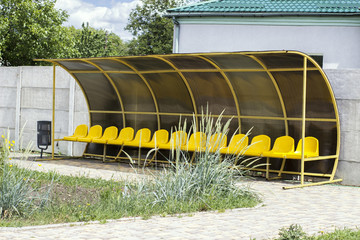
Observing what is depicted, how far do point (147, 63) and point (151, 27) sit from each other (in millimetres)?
40567

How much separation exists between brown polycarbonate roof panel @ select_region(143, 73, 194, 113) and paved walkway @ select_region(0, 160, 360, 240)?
5.47 m

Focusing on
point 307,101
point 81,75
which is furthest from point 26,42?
point 307,101

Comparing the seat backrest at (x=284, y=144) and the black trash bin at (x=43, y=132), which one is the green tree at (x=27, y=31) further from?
the seat backrest at (x=284, y=144)

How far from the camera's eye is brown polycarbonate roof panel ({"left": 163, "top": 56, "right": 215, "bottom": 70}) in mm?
13305

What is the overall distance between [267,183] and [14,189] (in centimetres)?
595

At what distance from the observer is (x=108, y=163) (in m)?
15.4

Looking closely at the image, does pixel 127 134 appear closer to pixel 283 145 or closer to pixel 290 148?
pixel 283 145

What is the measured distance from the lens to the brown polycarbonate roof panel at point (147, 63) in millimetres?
13915

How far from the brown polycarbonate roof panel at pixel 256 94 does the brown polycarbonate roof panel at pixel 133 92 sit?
9.05 ft

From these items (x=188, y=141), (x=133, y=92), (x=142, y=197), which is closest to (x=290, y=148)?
(x=188, y=141)

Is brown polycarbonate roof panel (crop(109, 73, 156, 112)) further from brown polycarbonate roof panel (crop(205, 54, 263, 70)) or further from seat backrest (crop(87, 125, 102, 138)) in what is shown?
brown polycarbonate roof panel (crop(205, 54, 263, 70))

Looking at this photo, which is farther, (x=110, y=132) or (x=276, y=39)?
(x=276, y=39)

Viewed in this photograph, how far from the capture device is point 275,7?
19453 millimetres

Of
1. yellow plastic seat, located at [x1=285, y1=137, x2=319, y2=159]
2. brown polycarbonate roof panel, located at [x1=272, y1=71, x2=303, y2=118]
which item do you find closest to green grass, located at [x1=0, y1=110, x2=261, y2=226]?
yellow plastic seat, located at [x1=285, y1=137, x2=319, y2=159]
